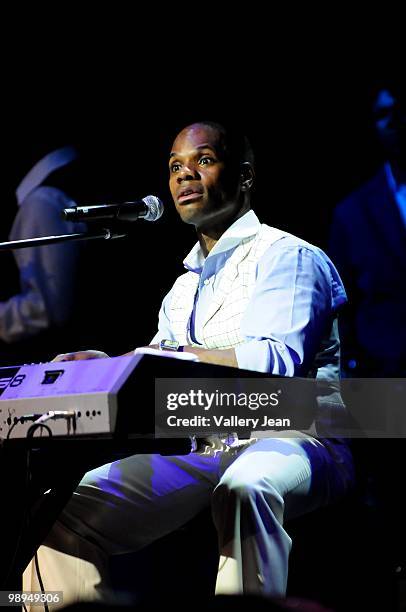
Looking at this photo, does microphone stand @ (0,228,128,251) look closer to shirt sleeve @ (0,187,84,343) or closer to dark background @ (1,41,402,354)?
dark background @ (1,41,402,354)

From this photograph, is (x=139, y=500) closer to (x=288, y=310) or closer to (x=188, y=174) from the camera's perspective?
(x=288, y=310)

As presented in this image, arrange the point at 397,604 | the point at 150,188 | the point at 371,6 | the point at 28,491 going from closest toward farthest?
the point at 28,491, the point at 397,604, the point at 371,6, the point at 150,188

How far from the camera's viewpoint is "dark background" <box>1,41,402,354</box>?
342 centimetres

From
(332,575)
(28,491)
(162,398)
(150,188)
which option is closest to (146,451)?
(162,398)

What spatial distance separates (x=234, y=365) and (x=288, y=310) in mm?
296

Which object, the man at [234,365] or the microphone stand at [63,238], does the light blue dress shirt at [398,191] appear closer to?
the man at [234,365]

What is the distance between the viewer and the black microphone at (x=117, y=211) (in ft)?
7.80

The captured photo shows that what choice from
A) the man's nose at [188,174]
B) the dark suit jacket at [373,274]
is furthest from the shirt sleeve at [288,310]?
the dark suit jacket at [373,274]

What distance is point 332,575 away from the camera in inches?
95.5

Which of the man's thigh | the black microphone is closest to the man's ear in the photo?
the black microphone

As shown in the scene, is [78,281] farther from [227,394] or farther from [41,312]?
[227,394]

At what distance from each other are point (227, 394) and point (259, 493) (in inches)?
14.3

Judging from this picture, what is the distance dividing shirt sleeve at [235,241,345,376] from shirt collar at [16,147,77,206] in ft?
6.17

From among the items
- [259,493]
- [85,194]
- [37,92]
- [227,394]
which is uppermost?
[37,92]
